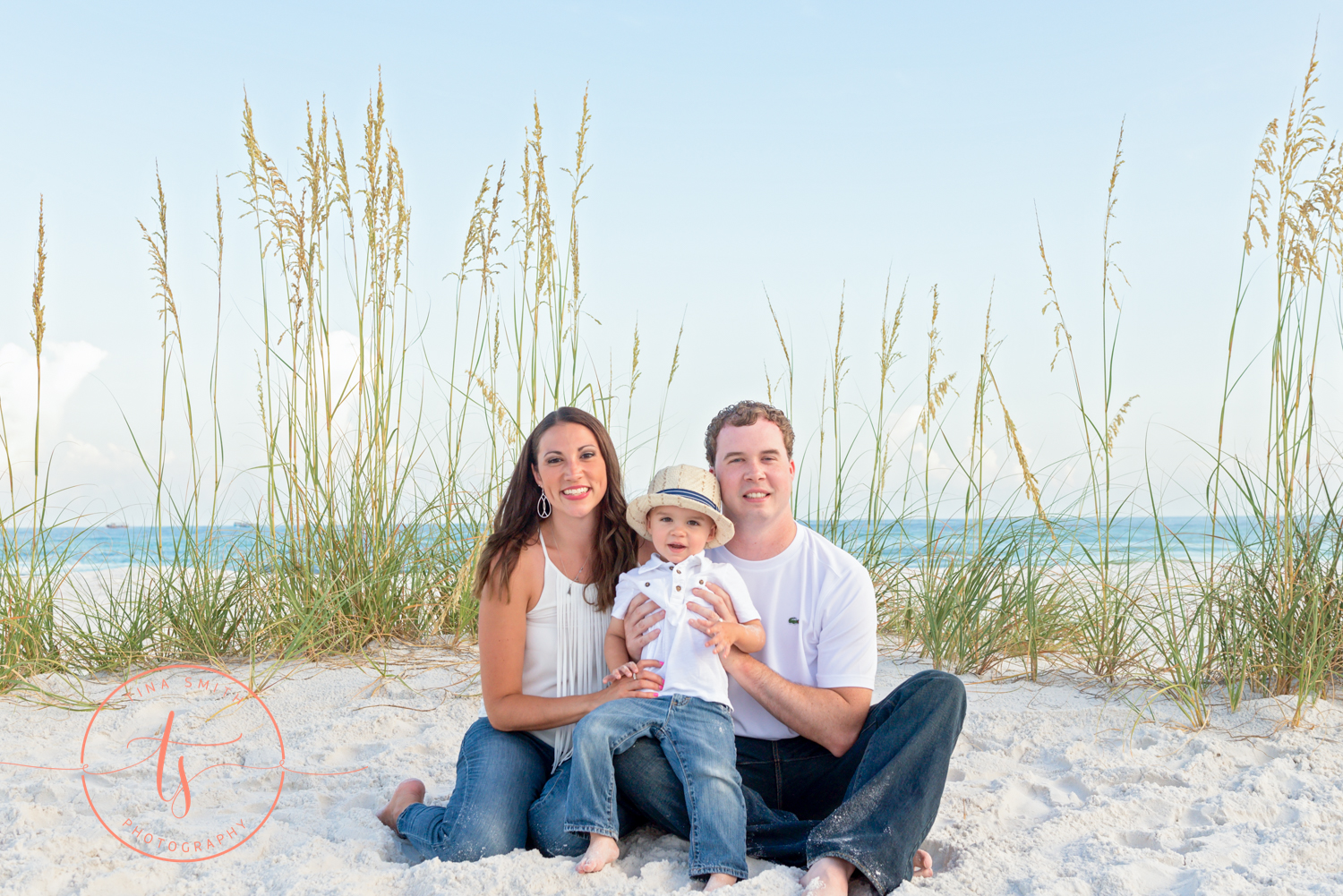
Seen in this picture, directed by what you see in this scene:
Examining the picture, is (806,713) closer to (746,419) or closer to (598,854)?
(598,854)

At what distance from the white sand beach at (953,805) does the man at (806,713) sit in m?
0.12

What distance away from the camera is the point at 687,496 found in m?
2.36

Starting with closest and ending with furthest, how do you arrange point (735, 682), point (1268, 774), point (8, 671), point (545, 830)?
point (545, 830) < point (735, 682) < point (1268, 774) < point (8, 671)

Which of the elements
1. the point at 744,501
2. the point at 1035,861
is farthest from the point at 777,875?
the point at 744,501

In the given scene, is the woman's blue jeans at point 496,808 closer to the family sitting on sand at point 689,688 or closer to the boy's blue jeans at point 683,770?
the family sitting on sand at point 689,688

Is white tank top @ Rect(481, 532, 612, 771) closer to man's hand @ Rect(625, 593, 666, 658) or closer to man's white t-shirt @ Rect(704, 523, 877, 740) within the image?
man's hand @ Rect(625, 593, 666, 658)

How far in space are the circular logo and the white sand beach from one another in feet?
0.17

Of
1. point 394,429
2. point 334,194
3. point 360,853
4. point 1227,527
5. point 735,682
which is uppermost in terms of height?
point 334,194

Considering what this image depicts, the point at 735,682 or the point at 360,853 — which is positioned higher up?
the point at 735,682

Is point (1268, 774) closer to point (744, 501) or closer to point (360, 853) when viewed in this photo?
point (744, 501)

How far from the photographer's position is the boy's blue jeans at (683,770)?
7.00 feet

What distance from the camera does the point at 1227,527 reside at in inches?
140

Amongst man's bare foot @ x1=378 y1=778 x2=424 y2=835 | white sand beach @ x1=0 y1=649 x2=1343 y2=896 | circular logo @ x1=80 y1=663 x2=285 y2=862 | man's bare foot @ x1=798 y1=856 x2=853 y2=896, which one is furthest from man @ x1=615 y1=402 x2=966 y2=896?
circular logo @ x1=80 y1=663 x2=285 y2=862

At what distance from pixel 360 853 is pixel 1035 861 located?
1651 mm
